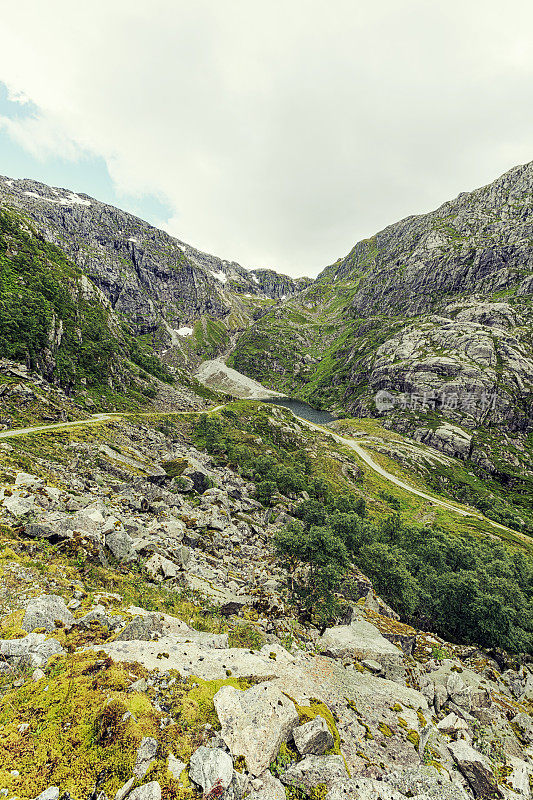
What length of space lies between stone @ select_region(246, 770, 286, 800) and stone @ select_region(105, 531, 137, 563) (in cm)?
1937

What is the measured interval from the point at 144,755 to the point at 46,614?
8464 millimetres

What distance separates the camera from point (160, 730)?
11.0 meters

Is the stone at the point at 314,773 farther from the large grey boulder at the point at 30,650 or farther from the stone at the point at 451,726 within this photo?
the stone at the point at 451,726

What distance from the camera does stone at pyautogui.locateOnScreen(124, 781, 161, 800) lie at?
8805mm

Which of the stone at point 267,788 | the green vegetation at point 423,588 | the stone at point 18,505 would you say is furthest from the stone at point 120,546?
the green vegetation at point 423,588

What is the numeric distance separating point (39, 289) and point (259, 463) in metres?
107

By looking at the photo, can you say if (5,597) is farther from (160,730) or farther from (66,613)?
(160,730)

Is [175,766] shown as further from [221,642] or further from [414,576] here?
[414,576]

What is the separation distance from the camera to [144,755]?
9.85 m

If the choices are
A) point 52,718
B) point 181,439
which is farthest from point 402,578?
point 181,439

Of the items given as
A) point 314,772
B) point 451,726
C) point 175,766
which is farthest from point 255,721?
point 451,726

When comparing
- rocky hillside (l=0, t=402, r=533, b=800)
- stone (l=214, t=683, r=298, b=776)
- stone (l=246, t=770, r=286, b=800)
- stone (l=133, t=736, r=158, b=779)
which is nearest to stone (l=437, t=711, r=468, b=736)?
rocky hillside (l=0, t=402, r=533, b=800)

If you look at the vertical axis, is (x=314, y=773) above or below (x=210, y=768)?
below

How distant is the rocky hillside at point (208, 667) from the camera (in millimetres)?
9992
